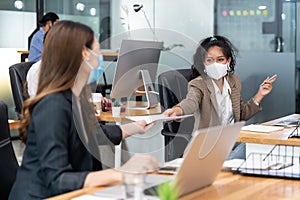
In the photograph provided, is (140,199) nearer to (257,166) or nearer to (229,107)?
(257,166)

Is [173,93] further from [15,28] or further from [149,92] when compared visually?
[15,28]

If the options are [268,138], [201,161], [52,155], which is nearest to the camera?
[201,161]

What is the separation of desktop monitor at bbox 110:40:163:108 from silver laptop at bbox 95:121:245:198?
6.75 feet

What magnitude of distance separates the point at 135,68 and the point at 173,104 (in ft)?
1.34

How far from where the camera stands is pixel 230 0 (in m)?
6.36

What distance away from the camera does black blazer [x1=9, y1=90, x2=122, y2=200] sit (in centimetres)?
177

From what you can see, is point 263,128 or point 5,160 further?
point 263,128

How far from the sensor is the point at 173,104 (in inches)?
147

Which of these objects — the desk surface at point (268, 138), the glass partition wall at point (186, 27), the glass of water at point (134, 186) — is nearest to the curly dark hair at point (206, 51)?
the desk surface at point (268, 138)

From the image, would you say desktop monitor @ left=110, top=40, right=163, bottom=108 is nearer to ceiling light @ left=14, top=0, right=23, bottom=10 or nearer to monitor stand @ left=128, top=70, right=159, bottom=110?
monitor stand @ left=128, top=70, right=159, bottom=110

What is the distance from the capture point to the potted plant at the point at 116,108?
3.94m

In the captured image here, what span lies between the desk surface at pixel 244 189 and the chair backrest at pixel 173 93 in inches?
68.1

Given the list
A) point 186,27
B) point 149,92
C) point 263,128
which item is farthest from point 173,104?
point 186,27

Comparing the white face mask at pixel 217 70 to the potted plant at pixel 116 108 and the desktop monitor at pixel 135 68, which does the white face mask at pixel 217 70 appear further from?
the potted plant at pixel 116 108
